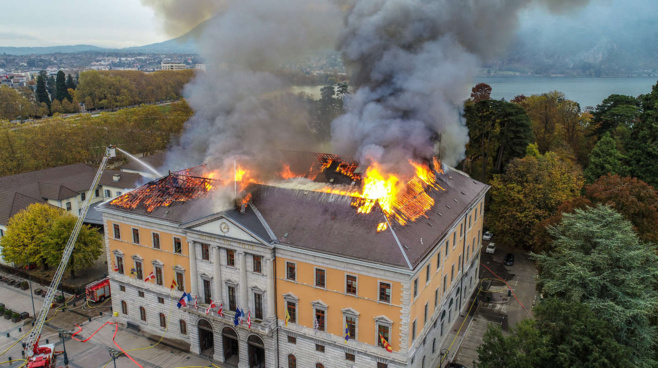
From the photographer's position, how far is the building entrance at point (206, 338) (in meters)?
41.9

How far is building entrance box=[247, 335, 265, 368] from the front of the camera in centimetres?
3931

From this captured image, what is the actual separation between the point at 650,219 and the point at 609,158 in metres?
19.8

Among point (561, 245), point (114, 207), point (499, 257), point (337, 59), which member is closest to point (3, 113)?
point (114, 207)

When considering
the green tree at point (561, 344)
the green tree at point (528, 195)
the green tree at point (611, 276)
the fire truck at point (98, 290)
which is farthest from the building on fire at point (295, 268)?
the green tree at point (528, 195)

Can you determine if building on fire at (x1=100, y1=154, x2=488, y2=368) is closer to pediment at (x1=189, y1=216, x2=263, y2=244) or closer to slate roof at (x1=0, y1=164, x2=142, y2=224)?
pediment at (x1=189, y1=216, x2=263, y2=244)

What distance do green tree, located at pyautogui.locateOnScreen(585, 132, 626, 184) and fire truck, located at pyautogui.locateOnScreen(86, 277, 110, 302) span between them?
208ft

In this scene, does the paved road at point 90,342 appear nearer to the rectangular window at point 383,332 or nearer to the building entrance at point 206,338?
the building entrance at point 206,338

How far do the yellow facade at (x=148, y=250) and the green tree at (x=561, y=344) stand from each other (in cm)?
2654

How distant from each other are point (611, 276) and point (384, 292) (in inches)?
703

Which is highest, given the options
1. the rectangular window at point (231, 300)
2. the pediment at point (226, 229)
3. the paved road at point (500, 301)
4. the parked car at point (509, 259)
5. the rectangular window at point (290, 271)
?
the pediment at point (226, 229)

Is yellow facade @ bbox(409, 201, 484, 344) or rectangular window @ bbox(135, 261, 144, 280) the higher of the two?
yellow facade @ bbox(409, 201, 484, 344)

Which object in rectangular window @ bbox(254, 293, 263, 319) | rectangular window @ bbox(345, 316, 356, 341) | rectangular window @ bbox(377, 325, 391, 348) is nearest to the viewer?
rectangular window @ bbox(377, 325, 391, 348)

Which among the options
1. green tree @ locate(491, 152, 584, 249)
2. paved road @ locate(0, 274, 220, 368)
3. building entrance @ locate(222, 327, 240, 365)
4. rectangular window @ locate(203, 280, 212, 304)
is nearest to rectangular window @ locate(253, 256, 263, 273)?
rectangular window @ locate(203, 280, 212, 304)


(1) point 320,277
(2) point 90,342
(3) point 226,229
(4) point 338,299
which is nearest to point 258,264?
(3) point 226,229
